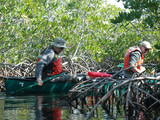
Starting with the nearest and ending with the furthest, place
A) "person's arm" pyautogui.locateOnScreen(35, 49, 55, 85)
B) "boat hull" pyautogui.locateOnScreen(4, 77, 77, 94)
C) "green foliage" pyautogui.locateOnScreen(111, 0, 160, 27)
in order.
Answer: "green foliage" pyautogui.locateOnScreen(111, 0, 160, 27) → "person's arm" pyautogui.locateOnScreen(35, 49, 55, 85) → "boat hull" pyautogui.locateOnScreen(4, 77, 77, 94)

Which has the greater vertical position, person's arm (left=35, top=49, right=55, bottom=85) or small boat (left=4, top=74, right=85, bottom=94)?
person's arm (left=35, top=49, right=55, bottom=85)

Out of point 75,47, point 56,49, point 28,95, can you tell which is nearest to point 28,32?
point 56,49

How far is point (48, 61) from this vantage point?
8.46m

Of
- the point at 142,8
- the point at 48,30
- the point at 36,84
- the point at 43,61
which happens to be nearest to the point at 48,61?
the point at 43,61

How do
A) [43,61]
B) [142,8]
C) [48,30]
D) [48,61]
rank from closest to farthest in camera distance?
1. [142,8]
2. [43,61]
3. [48,61]
4. [48,30]

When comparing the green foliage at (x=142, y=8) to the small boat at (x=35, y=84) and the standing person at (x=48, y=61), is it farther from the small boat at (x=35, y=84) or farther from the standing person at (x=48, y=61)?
the small boat at (x=35, y=84)

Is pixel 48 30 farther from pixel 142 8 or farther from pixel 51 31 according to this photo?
pixel 142 8

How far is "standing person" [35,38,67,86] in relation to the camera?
833 cm

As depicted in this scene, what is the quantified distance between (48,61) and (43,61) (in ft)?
0.49

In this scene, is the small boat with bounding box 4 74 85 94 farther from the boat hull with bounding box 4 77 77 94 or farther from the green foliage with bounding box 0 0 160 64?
the green foliage with bounding box 0 0 160 64

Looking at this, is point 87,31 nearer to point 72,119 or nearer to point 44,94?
point 44,94

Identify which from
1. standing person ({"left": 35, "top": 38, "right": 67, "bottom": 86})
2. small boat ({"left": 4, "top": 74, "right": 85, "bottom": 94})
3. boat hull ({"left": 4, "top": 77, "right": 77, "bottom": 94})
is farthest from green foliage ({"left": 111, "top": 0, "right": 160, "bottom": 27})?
boat hull ({"left": 4, "top": 77, "right": 77, "bottom": 94})

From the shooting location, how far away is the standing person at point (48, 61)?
833cm

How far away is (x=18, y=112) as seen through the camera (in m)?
5.56
